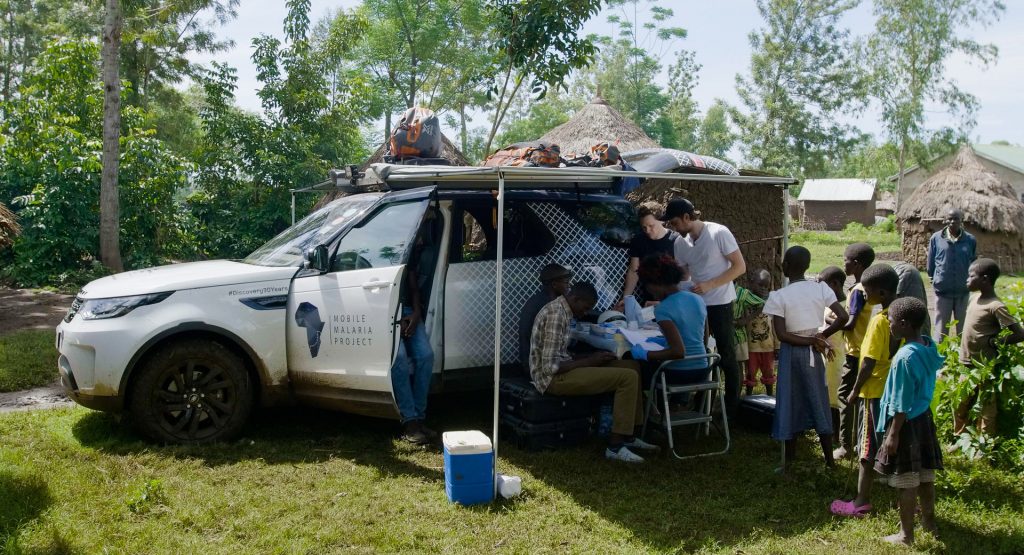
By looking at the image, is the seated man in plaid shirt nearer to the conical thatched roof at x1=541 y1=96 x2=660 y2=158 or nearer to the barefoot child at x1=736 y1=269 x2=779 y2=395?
the barefoot child at x1=736 y1=269 x2=779 y2=395

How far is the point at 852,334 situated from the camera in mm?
5426

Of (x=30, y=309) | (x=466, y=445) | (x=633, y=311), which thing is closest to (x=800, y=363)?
(x=633, y=311)

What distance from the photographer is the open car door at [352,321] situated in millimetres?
5410

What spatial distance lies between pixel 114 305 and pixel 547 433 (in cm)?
313

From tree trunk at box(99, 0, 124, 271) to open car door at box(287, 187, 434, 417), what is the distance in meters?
8.73

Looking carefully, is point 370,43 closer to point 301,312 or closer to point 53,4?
point 53,4

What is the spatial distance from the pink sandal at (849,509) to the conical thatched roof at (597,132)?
462 inches

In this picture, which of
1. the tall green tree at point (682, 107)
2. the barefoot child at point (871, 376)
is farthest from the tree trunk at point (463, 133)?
the barefoot child at point (871, 376)

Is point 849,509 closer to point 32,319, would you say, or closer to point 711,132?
point 32,319

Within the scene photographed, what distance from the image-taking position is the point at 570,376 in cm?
533

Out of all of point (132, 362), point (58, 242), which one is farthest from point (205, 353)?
point (58, 242)

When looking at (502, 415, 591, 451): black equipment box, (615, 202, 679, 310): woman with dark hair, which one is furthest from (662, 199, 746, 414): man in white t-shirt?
(502, 415, 591, 451): black equipment box

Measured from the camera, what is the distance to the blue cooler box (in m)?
4.57

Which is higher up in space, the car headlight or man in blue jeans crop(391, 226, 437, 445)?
the car headlight
